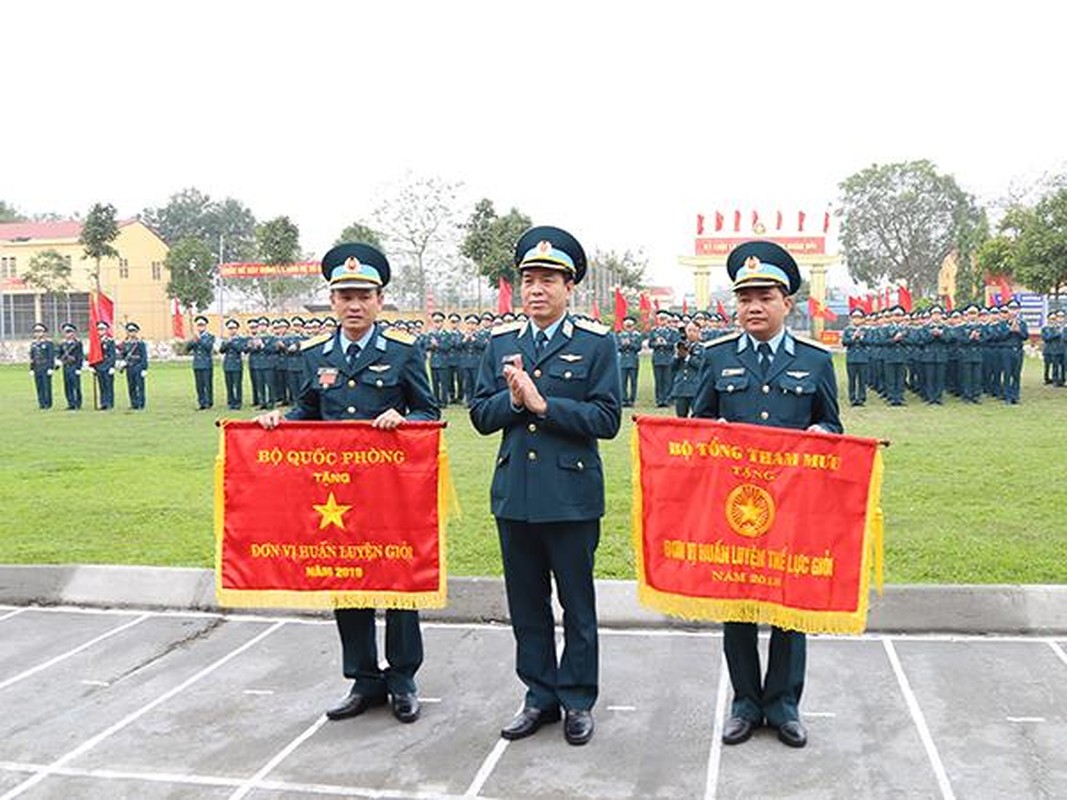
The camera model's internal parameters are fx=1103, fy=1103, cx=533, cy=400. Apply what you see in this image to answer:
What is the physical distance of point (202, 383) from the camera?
19.6m

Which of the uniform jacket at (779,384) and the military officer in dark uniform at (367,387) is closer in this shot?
the uniform jacket at (779,384)

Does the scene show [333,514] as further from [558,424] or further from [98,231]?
[98,231]

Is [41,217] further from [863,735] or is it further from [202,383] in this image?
[863,735]

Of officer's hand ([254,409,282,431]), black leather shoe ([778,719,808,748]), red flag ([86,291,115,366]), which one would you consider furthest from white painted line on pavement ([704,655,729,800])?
red flag ([86,291,115,366])

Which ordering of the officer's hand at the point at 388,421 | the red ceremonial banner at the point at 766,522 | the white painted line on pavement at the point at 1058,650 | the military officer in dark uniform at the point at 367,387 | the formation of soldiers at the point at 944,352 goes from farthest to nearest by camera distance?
1. the formation of soldiers at the point at 944,352
2. the white painted line on pavement at the point at 1058,650
3. the military officer in dark uniform at the point at 367,387
4. the officer's hand at the point at 388,421
5. the red ceremonial banner at the point at 766,522

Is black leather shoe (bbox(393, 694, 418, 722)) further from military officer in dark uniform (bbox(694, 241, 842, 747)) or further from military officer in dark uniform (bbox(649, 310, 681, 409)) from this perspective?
military officer in dark uniform (bbox(649, 310, 681, 409))

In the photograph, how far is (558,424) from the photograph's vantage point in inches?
161

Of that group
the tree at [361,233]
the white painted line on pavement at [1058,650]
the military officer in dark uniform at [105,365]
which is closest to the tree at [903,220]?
the tree at [361,233]

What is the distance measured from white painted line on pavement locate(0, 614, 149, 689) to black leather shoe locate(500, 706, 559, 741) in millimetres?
2359

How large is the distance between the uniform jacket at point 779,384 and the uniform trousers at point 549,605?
0.72m

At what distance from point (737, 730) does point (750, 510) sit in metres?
0.83

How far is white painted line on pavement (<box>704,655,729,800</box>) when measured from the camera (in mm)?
3746

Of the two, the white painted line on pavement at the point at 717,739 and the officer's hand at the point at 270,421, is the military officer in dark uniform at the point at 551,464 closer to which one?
the white painted line on pavement at the point at 717,739

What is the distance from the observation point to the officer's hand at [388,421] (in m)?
4.39
